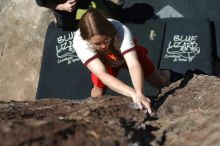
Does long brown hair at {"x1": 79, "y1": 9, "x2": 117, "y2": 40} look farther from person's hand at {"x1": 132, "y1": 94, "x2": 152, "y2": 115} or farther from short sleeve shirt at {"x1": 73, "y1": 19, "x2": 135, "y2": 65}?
person's hand at {"x1": 132, "y1": 94, "x2": 152, "y2": 115}

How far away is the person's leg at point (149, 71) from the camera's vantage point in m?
4.14

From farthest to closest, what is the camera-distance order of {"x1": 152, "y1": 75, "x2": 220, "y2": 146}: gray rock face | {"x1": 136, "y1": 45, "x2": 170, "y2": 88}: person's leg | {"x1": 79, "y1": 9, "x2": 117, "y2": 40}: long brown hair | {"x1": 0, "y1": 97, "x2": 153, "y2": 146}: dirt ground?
{"x1": 136, "y1": 45, "x2": 170, "y2": 88}: person's leg → {"x1": 79, "y1": 9, "x2": 117, "y2": 40}: long brown hair → {"x1": 152, "y1": 75, "x2": 220, "y2": 146}: gray rock face → {"x1": 0, "y1": 97, "x2": 153, "y2": 146}: dirt ground

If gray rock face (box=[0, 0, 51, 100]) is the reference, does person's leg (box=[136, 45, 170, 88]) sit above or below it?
above

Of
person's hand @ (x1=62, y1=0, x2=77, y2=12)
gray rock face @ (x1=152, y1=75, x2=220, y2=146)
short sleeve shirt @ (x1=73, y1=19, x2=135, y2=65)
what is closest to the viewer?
gray rock face @ (x1=152, y1=75, x2=220, y2=146)

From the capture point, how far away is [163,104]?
10.7 ft

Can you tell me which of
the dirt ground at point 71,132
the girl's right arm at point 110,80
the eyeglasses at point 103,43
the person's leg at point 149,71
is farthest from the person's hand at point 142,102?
the person's leg at point 149,71

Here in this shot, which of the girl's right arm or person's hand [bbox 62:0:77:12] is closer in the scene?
the girl's right arm

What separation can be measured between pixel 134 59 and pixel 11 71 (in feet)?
9.64

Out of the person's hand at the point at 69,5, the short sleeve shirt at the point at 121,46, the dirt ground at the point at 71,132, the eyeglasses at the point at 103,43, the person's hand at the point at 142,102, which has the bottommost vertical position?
the person's hand at the point at 69,5

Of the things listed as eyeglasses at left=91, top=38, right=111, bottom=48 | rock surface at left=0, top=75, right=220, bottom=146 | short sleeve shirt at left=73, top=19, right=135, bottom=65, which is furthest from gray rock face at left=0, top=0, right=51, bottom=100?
rock surface at left=0, top=75, right=220, bottom=146

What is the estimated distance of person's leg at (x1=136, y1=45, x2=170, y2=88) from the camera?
13.6 feet

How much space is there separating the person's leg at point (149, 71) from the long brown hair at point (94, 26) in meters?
0.75

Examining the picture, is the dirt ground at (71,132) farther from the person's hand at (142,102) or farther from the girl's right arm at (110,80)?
the girl's right arm at (110,80)

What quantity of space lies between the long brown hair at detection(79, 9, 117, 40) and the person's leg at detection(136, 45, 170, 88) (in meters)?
0.75
